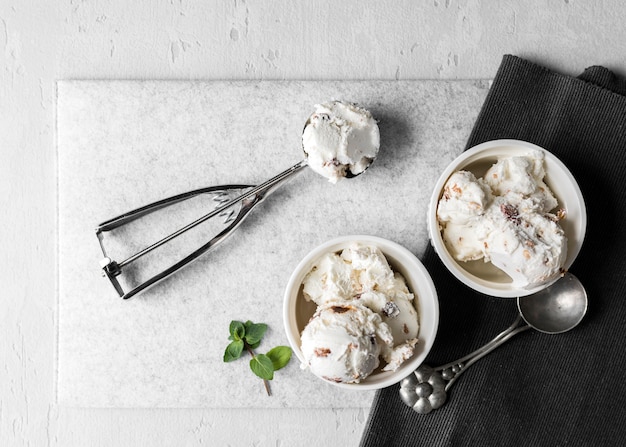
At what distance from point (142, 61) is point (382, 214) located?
0.39 metres

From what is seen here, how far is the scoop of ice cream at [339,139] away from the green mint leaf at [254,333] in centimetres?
22

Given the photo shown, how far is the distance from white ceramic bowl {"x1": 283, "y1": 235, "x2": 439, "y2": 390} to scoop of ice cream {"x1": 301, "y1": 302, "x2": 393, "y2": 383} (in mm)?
29

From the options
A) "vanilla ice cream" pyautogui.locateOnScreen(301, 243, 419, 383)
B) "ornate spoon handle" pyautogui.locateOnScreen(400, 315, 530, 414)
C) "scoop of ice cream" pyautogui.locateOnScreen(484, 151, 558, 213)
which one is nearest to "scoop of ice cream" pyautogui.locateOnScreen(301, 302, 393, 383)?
"vanilla ice cream" pyautogui.locateOnScreen(301, 243, 419, 383)

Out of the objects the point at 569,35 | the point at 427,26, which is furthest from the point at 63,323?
the point at 569,35

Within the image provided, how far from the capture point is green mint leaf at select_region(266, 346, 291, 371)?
2.74 ft

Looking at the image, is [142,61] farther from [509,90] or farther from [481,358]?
[481,358]

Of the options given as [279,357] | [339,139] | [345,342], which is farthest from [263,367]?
[339,139]

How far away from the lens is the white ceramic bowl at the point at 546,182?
72 centimetres

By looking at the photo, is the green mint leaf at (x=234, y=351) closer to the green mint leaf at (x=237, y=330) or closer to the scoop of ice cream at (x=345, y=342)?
the green mint leaf at (x=237, y=330)

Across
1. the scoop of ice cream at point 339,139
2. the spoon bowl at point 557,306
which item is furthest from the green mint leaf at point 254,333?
the spoon bowl at point 557,306

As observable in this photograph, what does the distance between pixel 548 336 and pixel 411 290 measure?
0.64ft

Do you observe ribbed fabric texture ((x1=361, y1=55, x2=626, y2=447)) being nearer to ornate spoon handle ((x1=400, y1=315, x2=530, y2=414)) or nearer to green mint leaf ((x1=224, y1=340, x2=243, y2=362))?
ornate spoon handle ((x1=400, y1=315, x2=530, y2=414))

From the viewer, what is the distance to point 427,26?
2.77ft

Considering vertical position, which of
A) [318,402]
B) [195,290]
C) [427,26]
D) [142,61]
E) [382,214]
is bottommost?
[318,402]
